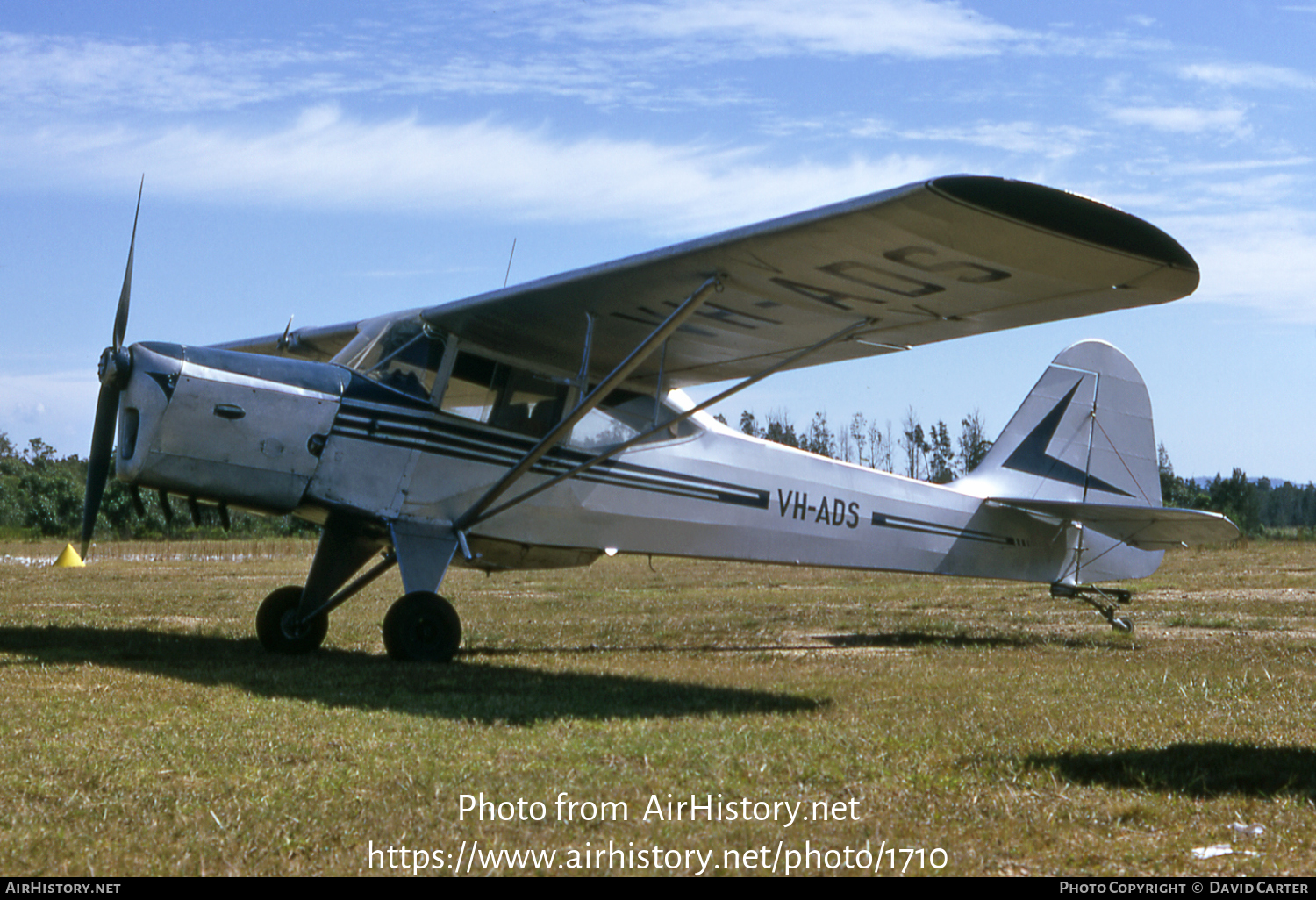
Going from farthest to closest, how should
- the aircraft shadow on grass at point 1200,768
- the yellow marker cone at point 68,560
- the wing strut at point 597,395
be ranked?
the yellow marker cone at point 68,560 < the wing strut at point 597,395 < the aircraft shadow on grass at point 1200,768

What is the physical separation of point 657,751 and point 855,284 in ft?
11.8

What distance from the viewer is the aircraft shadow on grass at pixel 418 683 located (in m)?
5.92

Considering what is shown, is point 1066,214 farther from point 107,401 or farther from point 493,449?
point 107,401

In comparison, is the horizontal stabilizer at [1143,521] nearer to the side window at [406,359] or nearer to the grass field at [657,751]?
the grass field at [657,751]

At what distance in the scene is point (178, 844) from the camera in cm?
329

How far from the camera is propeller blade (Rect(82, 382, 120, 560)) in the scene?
7.69 m

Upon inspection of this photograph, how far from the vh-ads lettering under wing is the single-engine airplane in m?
0.02

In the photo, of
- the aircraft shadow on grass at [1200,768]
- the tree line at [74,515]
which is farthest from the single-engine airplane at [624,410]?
the tree line at [74,515]

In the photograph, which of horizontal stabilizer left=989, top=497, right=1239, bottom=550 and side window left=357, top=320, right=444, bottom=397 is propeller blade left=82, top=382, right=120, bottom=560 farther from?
horizontal stabilizer left=989, top=497, right=1239, bottom=550

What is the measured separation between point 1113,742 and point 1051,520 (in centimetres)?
727

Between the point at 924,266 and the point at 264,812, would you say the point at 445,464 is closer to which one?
the point at 924,266

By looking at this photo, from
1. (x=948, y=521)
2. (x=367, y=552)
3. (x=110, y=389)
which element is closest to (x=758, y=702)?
(x=367, y=552)

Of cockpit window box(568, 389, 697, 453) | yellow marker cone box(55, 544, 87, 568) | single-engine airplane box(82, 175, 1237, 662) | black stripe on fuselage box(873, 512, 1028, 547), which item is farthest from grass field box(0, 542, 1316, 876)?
yellow marker cone box(55, 544, 87, 568)

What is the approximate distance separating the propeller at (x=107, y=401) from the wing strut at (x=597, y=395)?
2.53m
